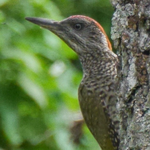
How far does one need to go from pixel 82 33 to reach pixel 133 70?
181 cm

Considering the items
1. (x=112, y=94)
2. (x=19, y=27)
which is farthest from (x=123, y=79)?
(x=19, y=27)

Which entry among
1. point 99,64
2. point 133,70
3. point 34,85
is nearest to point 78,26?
point 99,64

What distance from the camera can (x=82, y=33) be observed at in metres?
→ 5.33

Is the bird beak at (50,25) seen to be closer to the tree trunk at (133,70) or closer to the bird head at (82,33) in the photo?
the bird head at (82,33)

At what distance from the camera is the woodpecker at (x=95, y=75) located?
188 inches

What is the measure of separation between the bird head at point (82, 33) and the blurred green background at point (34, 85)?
831 mm

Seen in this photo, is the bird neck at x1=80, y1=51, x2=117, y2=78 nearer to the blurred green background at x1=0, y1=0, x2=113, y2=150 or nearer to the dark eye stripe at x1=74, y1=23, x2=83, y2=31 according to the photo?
the dark eye stripe at x1=74, y1=23, x2=83, y2=31

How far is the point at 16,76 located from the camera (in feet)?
19.9

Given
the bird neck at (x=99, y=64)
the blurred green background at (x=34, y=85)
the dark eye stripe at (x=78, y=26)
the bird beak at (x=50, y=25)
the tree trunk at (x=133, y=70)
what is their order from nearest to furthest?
the tree trunk at (x=133, y=70) → the bird neck at (x=99, y=64) → the bird beak at (x=50, y=25) → the dark eye stripe at (x=78, y=26) → the blurred green background at (x=34, y=85)

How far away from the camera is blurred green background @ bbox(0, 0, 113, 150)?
6.09 m

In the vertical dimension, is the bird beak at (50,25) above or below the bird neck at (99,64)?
above

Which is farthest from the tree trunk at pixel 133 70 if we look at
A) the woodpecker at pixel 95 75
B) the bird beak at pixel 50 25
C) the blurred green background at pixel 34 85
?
the blurred green background at pixel 34 85

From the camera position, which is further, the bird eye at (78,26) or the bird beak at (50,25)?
the bird eye at (78,26)

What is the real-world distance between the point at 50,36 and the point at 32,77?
1.79ft
